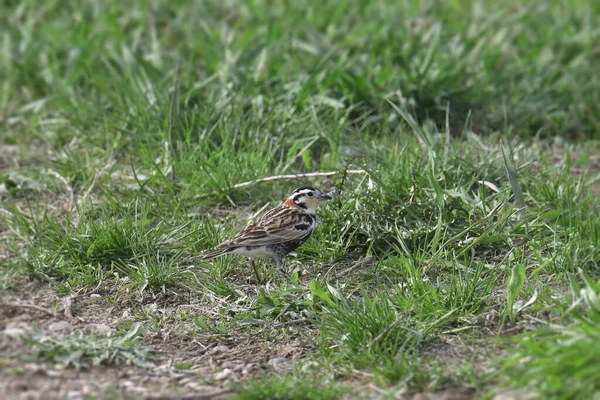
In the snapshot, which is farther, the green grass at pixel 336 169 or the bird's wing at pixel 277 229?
the bird's wing at pixel 277 229

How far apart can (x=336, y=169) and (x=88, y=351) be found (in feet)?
8.49

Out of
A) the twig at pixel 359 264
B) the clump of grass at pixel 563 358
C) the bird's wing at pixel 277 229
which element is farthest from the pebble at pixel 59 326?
the clump of grass at pixel 563 358

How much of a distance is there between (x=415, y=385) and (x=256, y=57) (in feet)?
15.5

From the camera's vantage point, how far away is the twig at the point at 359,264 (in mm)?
5895

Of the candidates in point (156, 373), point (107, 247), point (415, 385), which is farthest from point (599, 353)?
point (107, 247)

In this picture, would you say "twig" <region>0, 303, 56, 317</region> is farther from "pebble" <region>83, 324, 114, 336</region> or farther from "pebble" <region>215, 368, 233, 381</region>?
"pebble" <region>215, 368, 233, 381</region>

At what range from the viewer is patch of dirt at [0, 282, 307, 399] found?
14.6 ft

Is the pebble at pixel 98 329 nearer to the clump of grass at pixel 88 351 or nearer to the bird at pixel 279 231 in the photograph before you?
the clump of grass at pixel 88 351

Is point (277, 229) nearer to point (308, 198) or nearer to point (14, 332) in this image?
point (308, 198)

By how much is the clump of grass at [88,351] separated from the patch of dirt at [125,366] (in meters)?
0.04

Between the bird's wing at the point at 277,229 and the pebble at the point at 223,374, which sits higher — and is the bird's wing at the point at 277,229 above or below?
above

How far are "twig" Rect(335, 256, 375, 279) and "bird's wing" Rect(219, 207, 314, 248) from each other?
1.11 feet

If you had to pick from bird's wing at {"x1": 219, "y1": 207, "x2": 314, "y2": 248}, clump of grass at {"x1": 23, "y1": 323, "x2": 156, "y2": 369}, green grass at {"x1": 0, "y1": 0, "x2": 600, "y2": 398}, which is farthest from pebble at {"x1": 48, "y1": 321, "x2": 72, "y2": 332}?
bird's wing at {"x1": 219, "y1": 207, "x2": 314, "y2": 248}

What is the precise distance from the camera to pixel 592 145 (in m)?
7.91
